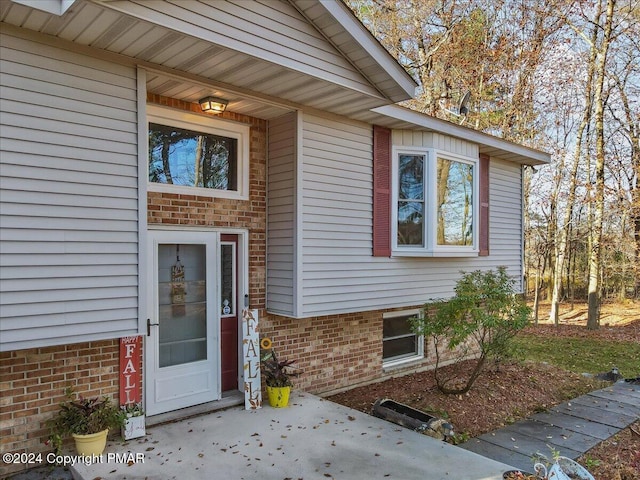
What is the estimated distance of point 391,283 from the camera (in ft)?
20.9

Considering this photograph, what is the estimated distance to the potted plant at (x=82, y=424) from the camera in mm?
3750

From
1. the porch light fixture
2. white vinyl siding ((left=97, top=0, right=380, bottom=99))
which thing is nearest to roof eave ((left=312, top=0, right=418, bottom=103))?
white vinyl siding ((left=97, top=0, right=380, bottom=99))

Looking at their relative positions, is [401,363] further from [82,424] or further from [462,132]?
[82,424]

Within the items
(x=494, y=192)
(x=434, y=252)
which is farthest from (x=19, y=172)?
(x=494, y=192)

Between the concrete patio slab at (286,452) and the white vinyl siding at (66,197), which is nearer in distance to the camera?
the white vinyl siding at (66,197)

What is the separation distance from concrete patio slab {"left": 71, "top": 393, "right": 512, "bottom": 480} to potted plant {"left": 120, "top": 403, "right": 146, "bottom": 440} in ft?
0.25

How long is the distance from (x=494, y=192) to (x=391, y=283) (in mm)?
3224

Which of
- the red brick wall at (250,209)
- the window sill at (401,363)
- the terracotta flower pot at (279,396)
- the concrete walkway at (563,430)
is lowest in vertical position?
the concrete walkway at (563,430)

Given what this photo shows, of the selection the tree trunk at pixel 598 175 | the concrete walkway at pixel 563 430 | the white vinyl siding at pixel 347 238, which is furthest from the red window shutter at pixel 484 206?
the tree trunk at pixel 598 175

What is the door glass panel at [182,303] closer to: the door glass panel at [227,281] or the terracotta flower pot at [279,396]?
the door glass panel at [227,281]

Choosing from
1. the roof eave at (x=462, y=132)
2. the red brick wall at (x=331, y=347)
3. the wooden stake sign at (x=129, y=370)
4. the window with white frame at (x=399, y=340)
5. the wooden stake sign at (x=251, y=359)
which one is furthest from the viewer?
the window with white frame at (x=399, y=340)

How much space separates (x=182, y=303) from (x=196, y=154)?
167cm

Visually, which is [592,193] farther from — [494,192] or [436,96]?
[494,192]

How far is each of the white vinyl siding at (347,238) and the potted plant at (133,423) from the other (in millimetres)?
2020
